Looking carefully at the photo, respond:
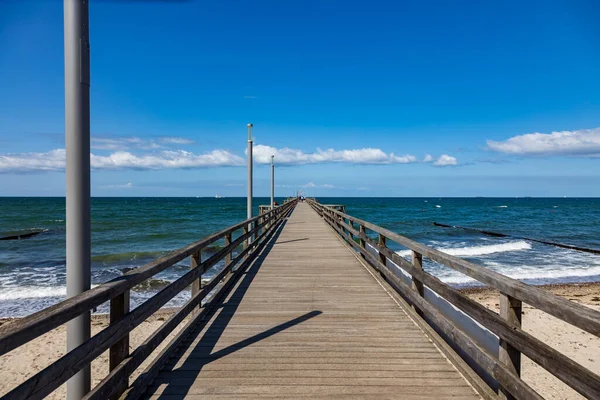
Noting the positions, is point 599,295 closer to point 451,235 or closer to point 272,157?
point 272,157

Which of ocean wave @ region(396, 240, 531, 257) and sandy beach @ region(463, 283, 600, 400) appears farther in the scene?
ocean wave @ region(396, 240, 531, 257)

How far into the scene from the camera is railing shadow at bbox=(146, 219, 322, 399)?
10.3 ft

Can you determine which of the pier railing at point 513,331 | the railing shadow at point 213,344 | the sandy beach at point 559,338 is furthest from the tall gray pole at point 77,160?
the sandy beach at point 559,338

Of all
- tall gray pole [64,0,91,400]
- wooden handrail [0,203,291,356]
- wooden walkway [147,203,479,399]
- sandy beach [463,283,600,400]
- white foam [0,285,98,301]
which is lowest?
sandy beach [463,283,600,400]

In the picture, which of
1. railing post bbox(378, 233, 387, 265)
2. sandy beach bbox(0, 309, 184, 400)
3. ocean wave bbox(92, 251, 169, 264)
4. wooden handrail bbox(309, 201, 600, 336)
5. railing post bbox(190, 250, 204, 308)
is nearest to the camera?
wooden handrail bbox(309, 201, 600, 336)

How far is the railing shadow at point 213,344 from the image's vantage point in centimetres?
315

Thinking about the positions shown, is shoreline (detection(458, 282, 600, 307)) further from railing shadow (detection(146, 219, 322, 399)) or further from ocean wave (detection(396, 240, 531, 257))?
railing shadow (detection(146, 219, 322, 399))

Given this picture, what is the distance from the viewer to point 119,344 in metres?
2.84

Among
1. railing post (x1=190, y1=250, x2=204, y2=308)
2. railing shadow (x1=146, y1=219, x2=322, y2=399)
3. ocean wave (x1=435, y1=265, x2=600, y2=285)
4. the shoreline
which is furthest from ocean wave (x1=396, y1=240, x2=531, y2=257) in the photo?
railing post (x1=190, y1=250, x2=204, y2=308)

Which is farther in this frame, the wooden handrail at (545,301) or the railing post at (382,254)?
the railing post at (382,254)

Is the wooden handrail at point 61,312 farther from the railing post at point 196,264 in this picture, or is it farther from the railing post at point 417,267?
the railing post at point 417,267

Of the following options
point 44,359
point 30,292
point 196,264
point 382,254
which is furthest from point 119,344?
point 30,292

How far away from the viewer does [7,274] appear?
17.8 m

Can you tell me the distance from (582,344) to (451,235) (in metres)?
26.5
